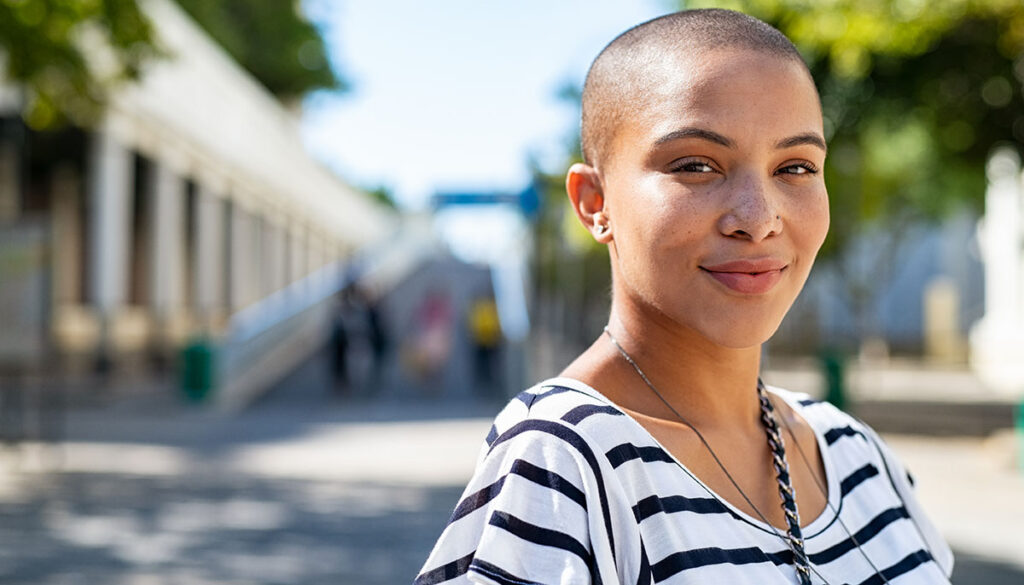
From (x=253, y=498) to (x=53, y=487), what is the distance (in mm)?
1858

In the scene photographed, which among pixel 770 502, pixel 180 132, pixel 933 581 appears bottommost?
pixel 933 581

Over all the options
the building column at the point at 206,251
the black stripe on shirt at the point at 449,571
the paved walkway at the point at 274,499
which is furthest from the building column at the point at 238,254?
the black stripe on shirt at the point at 449,571

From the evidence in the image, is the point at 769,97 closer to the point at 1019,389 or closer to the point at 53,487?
the point at 53,487

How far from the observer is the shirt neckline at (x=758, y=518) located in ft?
4.32

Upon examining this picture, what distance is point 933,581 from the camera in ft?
5.04

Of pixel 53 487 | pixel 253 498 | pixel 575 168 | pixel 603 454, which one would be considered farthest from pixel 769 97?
pixel 53 487

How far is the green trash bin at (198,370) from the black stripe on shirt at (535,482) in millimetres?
16678

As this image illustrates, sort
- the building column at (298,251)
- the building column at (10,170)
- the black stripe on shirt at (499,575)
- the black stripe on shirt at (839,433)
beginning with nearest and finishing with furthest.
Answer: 1. the black stripe on shirt at (499,575)
2. the black stripe on shirt at (839,433)
3. the building column at (10,170)
4. the building column at (298,251)

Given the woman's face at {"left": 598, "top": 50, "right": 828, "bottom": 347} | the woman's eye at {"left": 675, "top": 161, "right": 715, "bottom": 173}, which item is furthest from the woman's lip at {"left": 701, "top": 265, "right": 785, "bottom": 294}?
the woman's eye at {"left": 675, "top": 161, "right": 715, "bottom": 173}

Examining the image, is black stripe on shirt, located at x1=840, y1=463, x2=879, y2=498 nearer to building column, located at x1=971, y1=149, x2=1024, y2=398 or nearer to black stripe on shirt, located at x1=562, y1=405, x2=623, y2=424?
black stripe on shirt, located at x1=562, y1=405, x2=623, y2=424

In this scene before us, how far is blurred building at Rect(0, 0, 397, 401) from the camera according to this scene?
19.7 m

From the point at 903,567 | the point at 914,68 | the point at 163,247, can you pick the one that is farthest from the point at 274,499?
the point at 163,247

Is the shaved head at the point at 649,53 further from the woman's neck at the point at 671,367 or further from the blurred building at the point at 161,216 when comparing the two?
the blurred building at the point at 161,216

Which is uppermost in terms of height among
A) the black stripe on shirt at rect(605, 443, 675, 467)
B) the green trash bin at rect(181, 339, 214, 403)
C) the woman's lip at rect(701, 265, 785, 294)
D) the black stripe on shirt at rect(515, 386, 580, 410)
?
the green trash bin at rect(181, 339, 214, 403)
